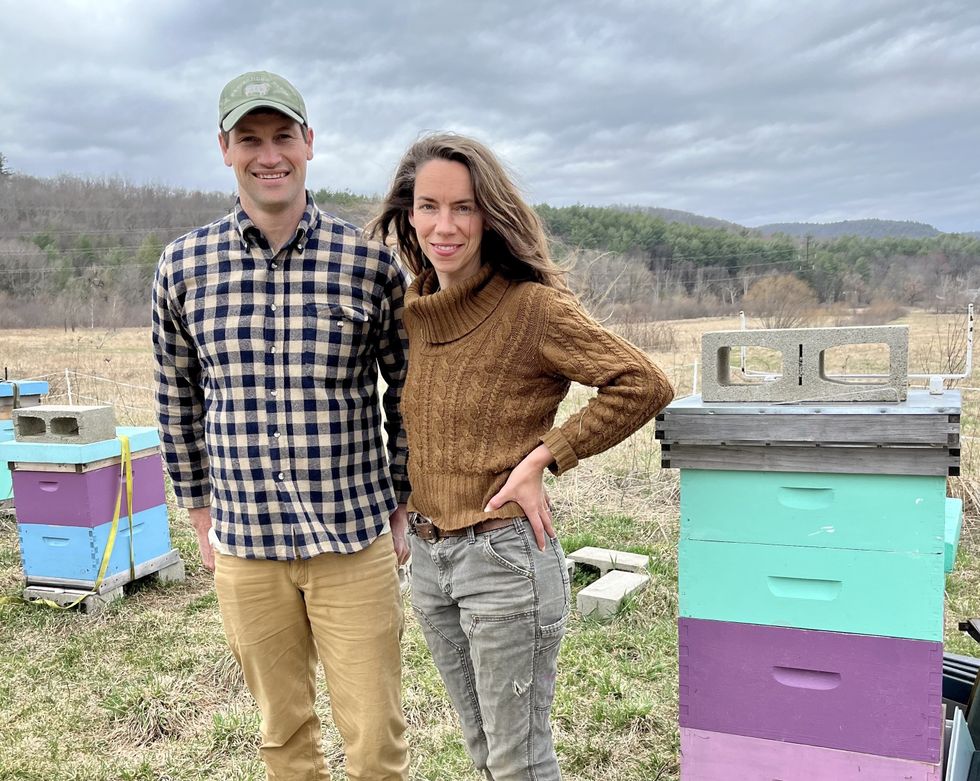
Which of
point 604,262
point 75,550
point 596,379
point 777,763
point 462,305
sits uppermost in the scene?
point 604,262

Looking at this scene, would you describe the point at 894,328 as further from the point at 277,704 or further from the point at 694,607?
the point at 277,704

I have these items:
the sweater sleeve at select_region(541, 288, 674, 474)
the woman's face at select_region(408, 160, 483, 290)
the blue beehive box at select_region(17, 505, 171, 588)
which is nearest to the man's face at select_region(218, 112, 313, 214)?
the woman's face at select_region(408, 160, 483, 290)

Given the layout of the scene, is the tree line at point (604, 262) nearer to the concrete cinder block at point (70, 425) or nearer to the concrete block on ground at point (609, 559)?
the concrete block on ground at point (609, 559)

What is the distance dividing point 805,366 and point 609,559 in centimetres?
265

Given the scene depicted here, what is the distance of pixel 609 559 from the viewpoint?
411 centimetres

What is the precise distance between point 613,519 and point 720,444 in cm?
354

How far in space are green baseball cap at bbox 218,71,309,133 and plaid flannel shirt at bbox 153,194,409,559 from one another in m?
0.21

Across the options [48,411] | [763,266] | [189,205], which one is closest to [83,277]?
[189,205]

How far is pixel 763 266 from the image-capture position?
30.3 meters

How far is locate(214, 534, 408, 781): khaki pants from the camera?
5.87ft

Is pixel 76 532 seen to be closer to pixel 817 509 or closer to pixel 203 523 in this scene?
pixel 203 523

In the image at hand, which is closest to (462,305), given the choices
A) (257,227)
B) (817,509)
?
(257,227)

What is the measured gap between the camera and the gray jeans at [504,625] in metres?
1.49

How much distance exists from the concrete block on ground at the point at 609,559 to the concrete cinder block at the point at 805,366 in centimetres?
253
